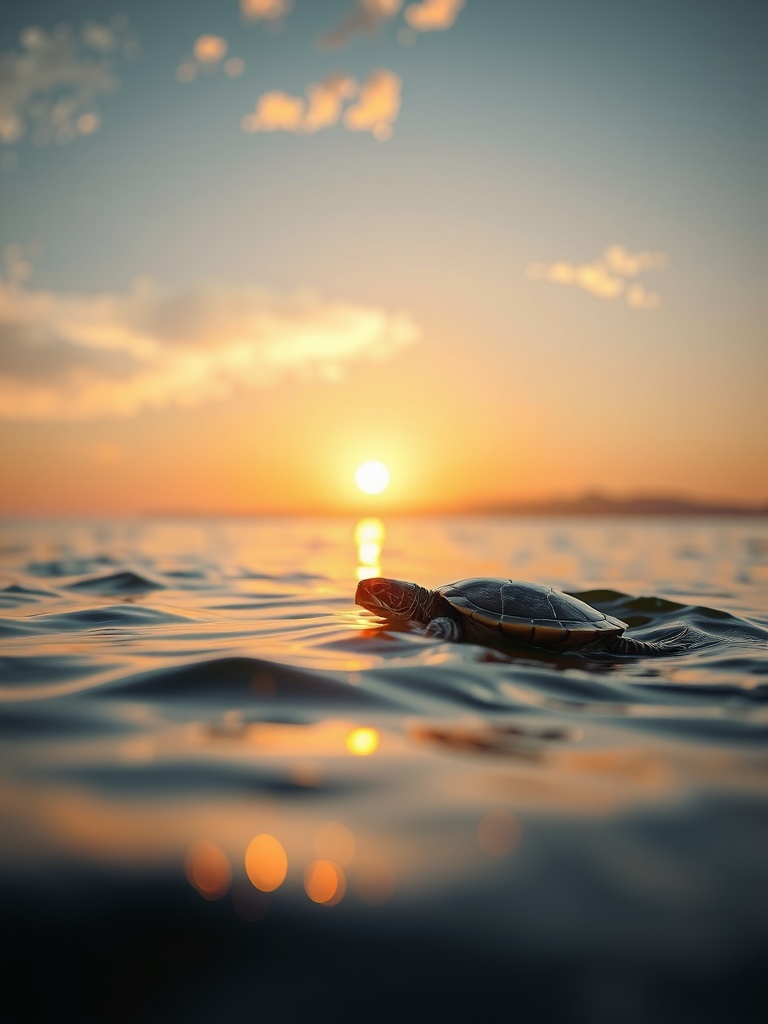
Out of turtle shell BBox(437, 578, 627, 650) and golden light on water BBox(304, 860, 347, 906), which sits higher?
turtle shell BBox(437, 578, 627, 650)

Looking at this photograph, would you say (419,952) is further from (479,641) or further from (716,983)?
(479,641)

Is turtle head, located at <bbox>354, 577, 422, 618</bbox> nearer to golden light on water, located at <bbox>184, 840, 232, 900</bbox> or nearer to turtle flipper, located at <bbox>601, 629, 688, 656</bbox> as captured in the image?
turtle flipper, located at <bbox>601, 629, 688, 656</bbox>

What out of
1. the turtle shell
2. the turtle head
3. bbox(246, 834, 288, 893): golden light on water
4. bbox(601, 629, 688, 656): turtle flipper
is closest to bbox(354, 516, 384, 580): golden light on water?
the turtle head

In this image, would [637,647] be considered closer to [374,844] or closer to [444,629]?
[444,629]

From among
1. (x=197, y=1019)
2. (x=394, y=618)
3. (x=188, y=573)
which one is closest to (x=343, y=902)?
(x=197, y=1019)

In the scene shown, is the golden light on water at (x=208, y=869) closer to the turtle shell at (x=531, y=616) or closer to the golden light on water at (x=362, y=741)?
the golden light on water at (x=362, y=741)

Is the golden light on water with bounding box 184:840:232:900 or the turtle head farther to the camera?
the turtle head

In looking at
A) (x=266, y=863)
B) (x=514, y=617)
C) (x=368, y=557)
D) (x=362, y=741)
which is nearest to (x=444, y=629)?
(x=514, y=617)
